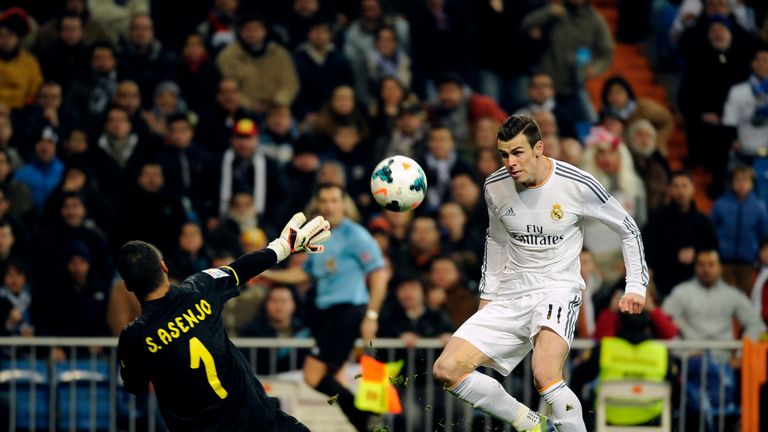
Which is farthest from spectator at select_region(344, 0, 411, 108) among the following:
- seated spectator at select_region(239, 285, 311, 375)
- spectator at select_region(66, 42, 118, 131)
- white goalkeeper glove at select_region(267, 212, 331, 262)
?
white goalkeeper glove at select_region(267, 212, 331, 262)

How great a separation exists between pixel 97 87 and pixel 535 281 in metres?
7.65

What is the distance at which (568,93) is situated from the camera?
53.9 feet

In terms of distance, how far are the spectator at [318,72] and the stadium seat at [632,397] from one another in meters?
5.69

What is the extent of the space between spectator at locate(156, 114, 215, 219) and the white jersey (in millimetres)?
5743

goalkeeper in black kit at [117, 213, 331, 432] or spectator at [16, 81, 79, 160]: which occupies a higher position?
spectator at [16, 81, 79, 160]

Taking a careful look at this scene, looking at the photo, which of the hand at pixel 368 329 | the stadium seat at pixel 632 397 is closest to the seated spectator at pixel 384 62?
the hand at pixel 368 329

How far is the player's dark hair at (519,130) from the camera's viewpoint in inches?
346

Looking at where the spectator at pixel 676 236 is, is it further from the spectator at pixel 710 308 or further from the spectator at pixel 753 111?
the spectator at pixel 753 111

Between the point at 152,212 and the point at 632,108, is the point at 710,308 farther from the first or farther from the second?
the point at 152,212

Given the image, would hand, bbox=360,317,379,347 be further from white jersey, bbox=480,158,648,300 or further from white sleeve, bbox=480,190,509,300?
Answer: white jersey, bbox=480,158,648,300

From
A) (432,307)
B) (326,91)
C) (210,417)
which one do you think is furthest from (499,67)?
(210,417)

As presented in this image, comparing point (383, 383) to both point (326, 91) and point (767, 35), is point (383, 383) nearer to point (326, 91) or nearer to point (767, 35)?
point (326, 91)

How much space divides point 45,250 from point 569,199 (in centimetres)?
629

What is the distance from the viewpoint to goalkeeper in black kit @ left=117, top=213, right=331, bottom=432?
25.6ft
